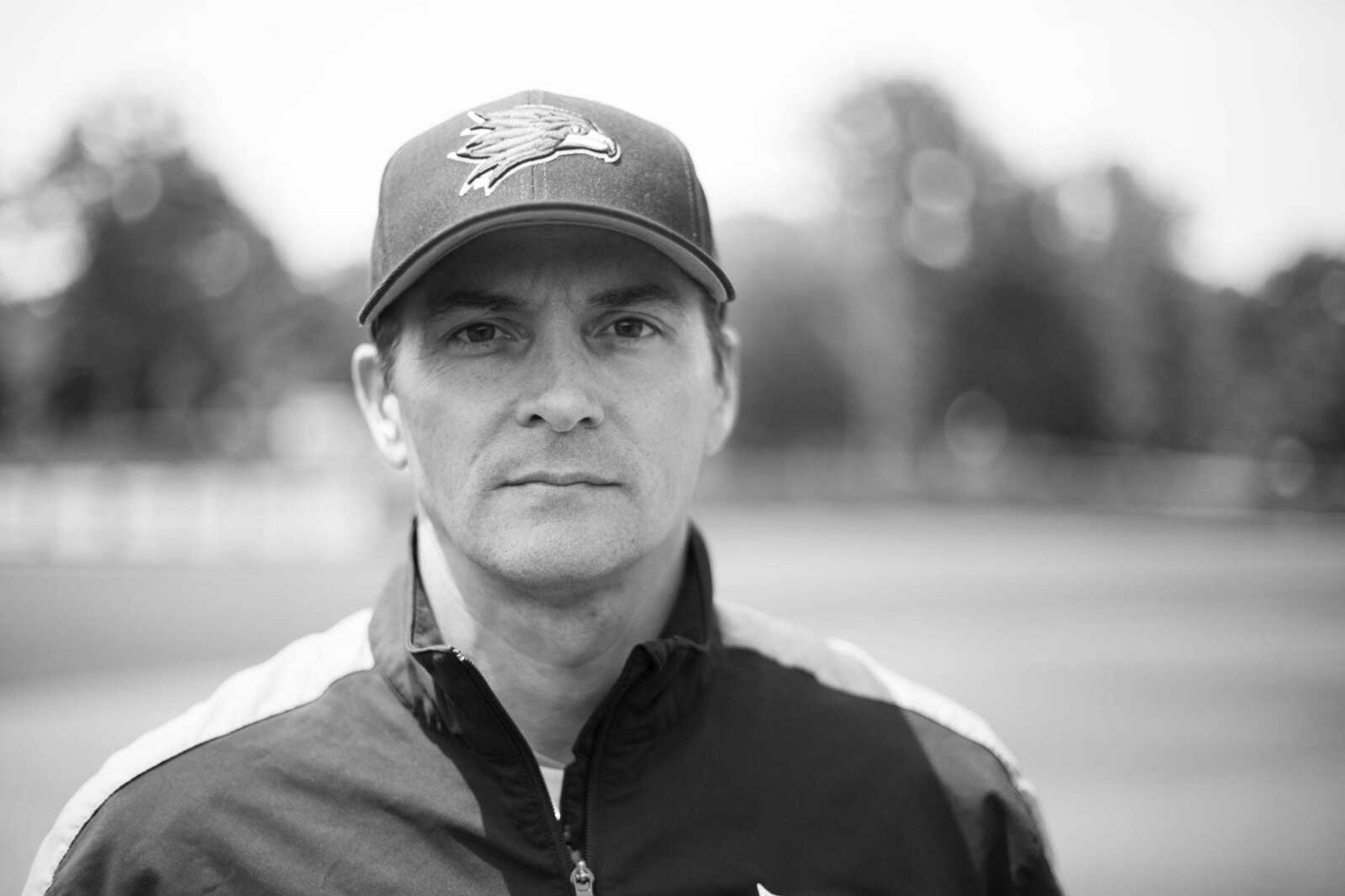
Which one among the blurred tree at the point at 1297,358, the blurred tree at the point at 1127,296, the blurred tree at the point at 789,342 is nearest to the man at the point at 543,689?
the blurred tree at the point at 1297,358

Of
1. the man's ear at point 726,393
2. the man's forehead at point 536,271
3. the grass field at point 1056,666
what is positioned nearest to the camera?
the man's forehead at point 536,271

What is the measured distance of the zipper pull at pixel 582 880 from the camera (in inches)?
78.4

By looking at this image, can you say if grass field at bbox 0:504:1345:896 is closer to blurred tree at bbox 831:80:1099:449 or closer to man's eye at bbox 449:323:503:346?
man's eye at bbox 449:323:503:346

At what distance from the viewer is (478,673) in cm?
202

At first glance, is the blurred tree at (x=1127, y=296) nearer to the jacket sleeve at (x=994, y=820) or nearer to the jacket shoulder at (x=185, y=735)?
the jacket sleeve at (x=994, y=820)

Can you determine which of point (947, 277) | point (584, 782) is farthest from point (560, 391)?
point (947, 277)

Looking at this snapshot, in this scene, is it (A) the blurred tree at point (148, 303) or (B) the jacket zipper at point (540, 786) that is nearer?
(B) the jacket zipper at point (540, 786)

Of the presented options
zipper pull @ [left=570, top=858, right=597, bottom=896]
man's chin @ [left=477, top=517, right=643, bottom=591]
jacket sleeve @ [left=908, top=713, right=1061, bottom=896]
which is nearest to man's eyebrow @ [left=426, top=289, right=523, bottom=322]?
man's chin @ [left=477, top=517, right=643, bottom=591]

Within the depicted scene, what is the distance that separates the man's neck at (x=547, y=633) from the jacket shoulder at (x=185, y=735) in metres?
0.24

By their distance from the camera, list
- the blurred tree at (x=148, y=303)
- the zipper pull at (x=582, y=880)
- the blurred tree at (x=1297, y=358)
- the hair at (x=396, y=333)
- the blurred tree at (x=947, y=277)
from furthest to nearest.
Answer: the blurred tree at (x=947, y=277) → the blurred tree at (x=148, y=303) → the blurred tree at (x=1297, y=358) → the hair at (x=396, y=333) → the zipper pull at (x=582, y=880)

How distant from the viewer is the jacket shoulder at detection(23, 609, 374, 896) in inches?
78.5

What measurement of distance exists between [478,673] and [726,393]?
0.84 m

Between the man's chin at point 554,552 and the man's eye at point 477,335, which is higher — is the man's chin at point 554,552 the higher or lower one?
the lower one

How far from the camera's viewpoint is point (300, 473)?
71.5 ft
